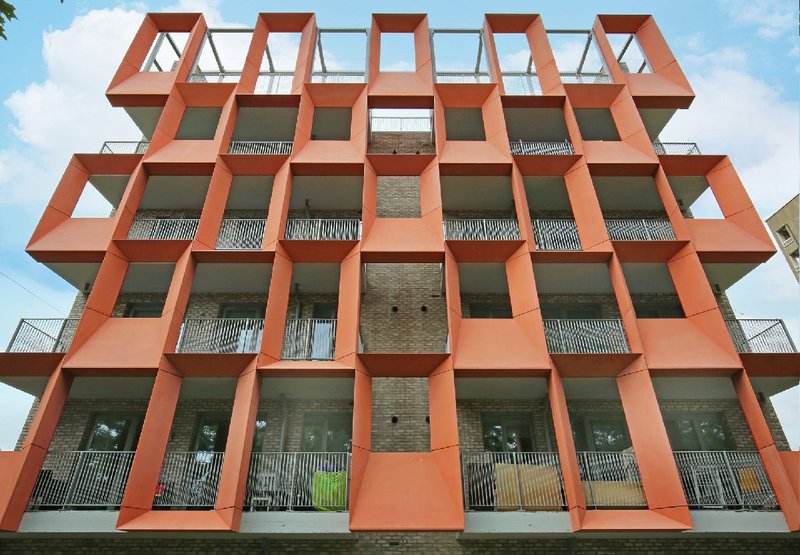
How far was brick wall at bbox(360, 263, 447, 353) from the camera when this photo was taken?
46.8 feet

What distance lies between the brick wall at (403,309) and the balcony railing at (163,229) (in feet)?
19.5

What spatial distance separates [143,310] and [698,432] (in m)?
17.1

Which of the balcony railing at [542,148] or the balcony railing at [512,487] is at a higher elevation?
the balcony railing at [542,148]

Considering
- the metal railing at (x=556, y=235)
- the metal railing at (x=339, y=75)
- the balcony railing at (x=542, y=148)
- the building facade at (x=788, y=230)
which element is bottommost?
the metal railing at (x=556, y=235)

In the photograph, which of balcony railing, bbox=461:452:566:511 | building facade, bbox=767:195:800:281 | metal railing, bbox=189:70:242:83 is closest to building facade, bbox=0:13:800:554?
balcony railing, bbox=461:452:566:511

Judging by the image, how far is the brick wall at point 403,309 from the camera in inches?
562

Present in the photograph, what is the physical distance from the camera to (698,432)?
43.9ft

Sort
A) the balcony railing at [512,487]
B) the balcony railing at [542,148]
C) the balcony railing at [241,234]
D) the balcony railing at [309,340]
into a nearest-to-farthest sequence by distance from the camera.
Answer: the balcony railing at [512,487], the balcony railing at [309,340], the balcony railing at [241,234], the balcony railing at [542,148]

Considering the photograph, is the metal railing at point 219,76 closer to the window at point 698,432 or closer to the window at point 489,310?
the window at point 489,310

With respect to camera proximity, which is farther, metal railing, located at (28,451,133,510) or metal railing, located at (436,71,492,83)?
metal railing, located at (436,71,492,83)

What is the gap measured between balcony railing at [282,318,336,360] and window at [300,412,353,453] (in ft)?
5.94

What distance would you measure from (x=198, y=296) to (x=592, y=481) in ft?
40.6

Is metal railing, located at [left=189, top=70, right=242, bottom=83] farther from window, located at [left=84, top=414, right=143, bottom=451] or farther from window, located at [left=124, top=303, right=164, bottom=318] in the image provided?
window, located at [left=84, top=414, right=143, bottom=451]

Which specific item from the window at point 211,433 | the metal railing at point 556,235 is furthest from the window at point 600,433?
the window at point 211,433
